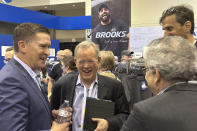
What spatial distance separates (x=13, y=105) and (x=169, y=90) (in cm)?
80

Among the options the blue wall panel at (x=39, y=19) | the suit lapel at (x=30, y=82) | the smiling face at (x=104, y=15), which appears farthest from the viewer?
the blue wall panel at (x=39, y=19)

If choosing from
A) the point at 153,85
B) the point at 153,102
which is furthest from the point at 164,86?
the point at 153,102

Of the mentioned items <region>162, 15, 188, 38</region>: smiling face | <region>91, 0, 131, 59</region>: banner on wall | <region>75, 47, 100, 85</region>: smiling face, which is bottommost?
<region>75, 47, 100, 85</region>: smiling face

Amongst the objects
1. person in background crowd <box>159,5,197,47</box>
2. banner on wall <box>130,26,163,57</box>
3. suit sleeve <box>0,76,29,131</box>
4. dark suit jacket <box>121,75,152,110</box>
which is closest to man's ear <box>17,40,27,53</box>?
suit sleeve <box>0,76,29,131</box>

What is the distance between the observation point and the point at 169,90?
1.09 metres

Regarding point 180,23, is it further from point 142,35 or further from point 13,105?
point 142,35

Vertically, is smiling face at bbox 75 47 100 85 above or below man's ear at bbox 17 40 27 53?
below

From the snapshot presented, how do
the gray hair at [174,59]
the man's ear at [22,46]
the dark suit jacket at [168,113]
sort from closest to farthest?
1. the dark suit jacket at [168,113]
2. the gray hair at [174,59]
3. the man's ear at [22,46]

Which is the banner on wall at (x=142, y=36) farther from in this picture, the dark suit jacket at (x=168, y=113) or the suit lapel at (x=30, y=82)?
the dark suit jacket at (x=168, y=113)

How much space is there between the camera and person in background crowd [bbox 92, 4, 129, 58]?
9.05 m

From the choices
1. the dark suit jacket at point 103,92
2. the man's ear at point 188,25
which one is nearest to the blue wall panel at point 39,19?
the dark suit jacket at point 103,92

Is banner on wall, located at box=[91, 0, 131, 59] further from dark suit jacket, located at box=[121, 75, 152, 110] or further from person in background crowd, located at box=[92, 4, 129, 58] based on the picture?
dark suit jacket, located at box=[121, 75, 152, 110]

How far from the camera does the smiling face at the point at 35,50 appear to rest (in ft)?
4.77

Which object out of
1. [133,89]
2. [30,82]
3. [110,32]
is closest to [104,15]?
[110,32]
